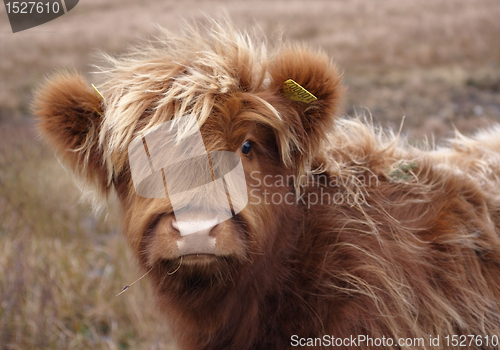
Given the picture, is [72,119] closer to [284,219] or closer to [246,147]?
[246,147]

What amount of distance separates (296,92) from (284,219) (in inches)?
25.6

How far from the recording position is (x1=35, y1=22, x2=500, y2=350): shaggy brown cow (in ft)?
5.86

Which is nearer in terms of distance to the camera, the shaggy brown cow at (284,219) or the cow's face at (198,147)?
the cow's face at (198,147)

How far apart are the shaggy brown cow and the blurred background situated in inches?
14.8

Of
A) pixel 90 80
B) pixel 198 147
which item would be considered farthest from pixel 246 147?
pixel 90 80

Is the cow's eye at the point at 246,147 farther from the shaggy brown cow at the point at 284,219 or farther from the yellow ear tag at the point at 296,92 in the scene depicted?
the yellow ear tag at the point at 296,92

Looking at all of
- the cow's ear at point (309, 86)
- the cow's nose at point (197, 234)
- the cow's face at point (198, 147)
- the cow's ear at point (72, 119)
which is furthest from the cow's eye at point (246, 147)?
the cow's ear at point (72, 119)

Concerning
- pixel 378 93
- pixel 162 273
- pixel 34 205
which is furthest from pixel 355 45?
pixel 162 273

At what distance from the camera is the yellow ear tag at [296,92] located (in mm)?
1856

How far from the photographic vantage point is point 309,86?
1.91 m

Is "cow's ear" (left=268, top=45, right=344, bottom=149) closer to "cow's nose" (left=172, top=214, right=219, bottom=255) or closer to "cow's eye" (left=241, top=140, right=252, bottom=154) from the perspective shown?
"cow's eye" (left=241, top=140, right=252, bottom=154)

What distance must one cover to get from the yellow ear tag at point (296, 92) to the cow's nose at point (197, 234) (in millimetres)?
758

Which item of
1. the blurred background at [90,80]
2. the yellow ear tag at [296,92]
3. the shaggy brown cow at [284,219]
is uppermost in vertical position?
the yellow ear tag at [296,92]

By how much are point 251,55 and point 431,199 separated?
1.32 metres
